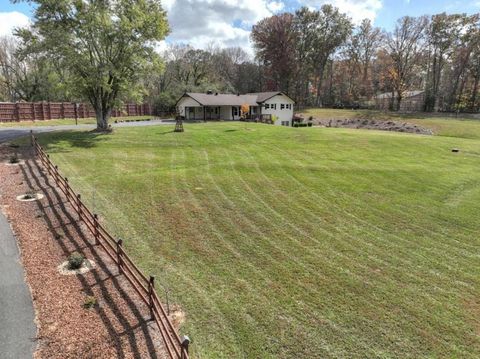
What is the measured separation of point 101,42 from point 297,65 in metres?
54.8

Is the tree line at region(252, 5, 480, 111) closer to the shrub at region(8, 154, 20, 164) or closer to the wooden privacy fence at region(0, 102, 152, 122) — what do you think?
the wooden privacy fence at region(0, 102, 152, 122)

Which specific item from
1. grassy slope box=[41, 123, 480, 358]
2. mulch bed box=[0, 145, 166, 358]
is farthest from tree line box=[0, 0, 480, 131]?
mulch bed box=[0, 145, 166, 358]

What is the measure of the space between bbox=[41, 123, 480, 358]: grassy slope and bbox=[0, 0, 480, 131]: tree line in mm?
11022

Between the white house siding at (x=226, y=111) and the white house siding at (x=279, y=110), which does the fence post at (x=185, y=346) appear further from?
the white house siding at (x=279, y=110)

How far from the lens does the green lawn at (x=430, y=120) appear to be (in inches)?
1834

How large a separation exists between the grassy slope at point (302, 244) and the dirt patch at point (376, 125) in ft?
Result: 95.0

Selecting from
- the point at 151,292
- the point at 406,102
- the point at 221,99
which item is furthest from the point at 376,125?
the point at 151,292

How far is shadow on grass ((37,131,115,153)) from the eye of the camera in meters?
25.3

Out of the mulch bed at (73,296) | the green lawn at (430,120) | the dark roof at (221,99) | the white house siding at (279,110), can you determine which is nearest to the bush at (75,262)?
the mulch bed at (73,296)

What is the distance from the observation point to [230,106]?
5578 cm

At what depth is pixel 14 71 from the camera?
6406cm

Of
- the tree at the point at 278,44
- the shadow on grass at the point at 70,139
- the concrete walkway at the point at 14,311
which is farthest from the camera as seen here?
the tree at the point at 278,44

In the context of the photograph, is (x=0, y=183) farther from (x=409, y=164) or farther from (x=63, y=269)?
(x=409, y=164)

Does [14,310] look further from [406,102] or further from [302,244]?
[406,102]
